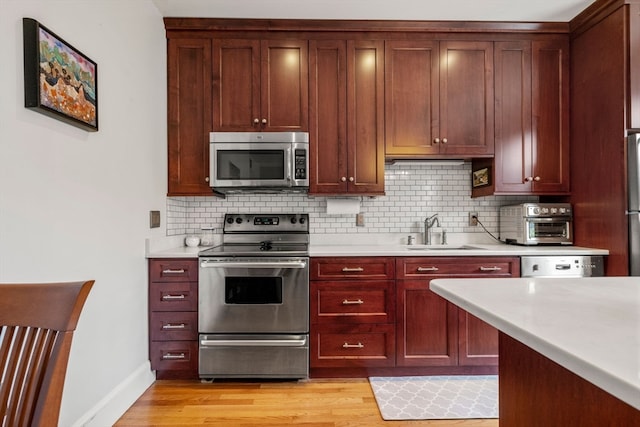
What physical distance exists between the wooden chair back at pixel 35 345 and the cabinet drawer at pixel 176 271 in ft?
5.47

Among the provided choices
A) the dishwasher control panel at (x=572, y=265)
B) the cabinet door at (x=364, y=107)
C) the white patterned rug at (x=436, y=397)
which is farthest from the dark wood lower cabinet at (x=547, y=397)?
the cabinet door at (x=364, y=107)

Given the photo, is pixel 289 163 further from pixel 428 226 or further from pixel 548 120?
pixel 548 120

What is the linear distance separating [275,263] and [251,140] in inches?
36.7

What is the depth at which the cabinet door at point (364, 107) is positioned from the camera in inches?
108

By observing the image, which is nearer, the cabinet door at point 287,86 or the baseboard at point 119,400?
the baseboard at point 119,400

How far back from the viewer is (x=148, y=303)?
7.94ft

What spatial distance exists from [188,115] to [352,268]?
5.51 ft

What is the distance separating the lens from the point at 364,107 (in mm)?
2748


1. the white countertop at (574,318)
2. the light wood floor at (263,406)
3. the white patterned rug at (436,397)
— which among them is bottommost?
the light wood floor at (263,406)

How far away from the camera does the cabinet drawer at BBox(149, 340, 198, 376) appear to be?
242 centimetres

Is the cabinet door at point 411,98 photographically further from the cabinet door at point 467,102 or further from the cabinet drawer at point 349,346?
the cabinet drawer at point 349,346

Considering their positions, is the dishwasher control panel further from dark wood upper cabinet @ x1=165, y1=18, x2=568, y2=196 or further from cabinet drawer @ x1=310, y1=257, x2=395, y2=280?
cabinet drawer @ x1=310, y1=257, x2=395, y2=280

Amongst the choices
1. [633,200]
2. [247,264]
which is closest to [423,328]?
[247,264]

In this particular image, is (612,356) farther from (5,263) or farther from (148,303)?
(148,303)
